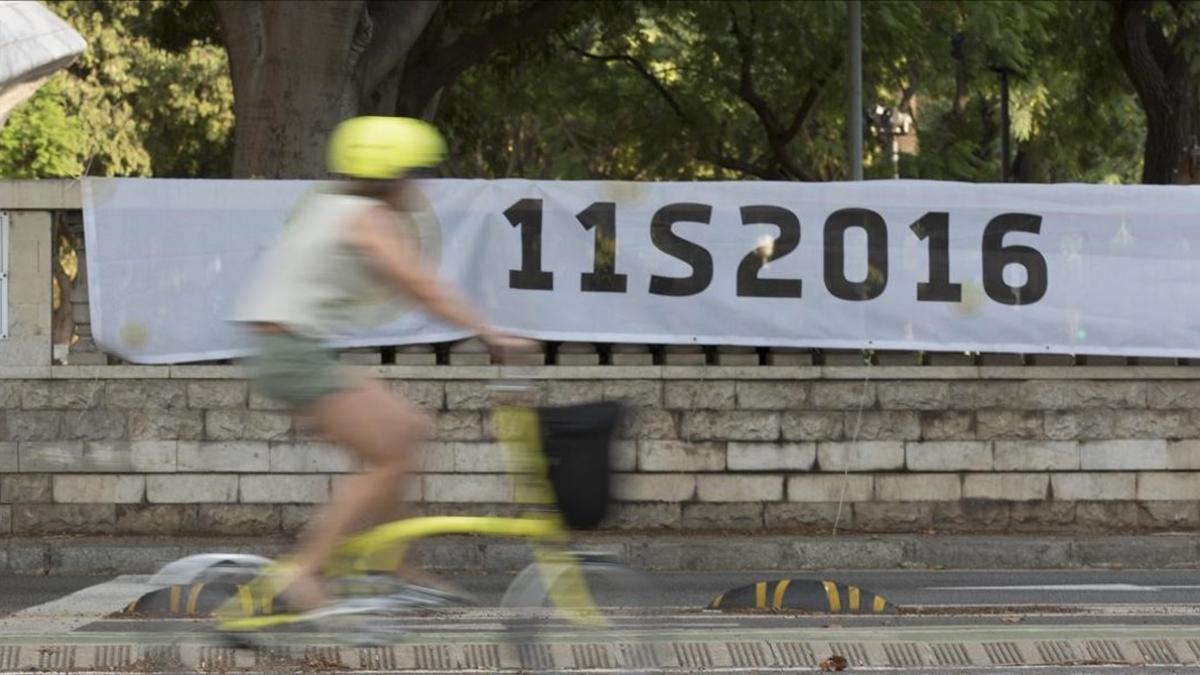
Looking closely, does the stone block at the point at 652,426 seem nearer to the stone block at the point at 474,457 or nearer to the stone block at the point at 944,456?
the stone block at the point at 474,457

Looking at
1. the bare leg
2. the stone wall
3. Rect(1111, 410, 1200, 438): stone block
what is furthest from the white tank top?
Rect(1111, 410, 1200, 438): stone block

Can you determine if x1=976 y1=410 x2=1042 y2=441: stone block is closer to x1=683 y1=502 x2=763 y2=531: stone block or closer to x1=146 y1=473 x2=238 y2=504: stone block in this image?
x1=683 y1=502 x2=763 y2=531: stone block

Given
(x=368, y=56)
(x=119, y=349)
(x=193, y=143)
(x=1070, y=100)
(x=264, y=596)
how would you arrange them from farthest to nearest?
(x=193, y=143), (x=1070, y=100), (x=368, y=56), (x=119, y=349), (x=264, y=596)

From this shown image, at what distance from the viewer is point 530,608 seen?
231 inches

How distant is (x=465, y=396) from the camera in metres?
12.7

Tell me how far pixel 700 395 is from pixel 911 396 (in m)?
1.33

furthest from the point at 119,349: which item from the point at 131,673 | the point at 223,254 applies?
the point at 131,673

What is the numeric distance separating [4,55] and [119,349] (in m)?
2.37

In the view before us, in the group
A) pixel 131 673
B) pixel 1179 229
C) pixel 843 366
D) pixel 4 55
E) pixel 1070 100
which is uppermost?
pixel 1070 100

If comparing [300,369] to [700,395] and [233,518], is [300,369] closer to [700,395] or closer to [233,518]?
[233,518]

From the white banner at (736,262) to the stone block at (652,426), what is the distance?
46cm

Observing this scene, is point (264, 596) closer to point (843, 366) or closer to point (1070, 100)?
point (843, 366)

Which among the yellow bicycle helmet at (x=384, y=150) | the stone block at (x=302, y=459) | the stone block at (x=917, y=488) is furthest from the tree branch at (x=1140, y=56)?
the yellow bicycle helmet at (x=384, y=150)

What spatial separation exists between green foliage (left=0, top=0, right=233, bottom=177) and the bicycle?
34338 millimetres
